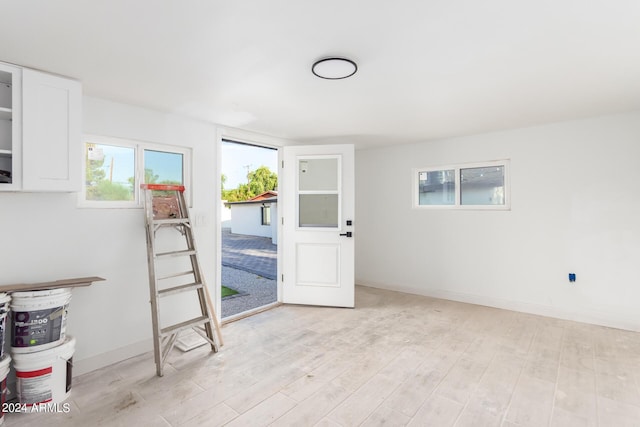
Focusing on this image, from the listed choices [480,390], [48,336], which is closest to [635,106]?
[480,390]

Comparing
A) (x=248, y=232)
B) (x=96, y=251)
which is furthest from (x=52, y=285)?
(x=248, y=232)

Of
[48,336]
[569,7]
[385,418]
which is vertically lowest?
[385,418]

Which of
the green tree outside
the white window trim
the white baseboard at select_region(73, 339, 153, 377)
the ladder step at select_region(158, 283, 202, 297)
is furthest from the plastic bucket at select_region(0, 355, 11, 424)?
the green tree outside

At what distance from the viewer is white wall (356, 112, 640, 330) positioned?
10.9ft

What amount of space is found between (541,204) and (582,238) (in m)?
0.55

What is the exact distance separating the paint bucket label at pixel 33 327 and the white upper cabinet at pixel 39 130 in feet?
2.75

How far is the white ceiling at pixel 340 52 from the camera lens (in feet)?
5.02

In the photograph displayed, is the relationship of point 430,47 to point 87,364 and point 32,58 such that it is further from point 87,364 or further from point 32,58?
point 87,364

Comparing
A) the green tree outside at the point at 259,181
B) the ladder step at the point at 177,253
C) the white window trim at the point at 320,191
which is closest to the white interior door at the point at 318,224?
the white window trim at the point at 320,191

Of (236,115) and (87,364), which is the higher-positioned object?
(236,115)

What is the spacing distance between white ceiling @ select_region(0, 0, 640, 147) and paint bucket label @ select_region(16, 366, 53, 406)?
2.07 m

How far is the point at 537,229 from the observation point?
3.79 m

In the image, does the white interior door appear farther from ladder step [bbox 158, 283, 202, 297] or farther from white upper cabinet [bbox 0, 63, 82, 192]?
white upper cabinet [bbox 0, 63, 82, 192]

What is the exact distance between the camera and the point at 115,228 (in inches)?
109
